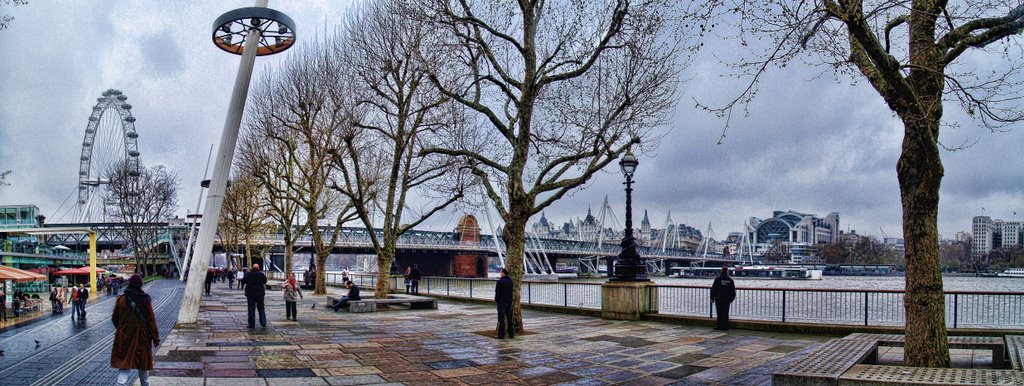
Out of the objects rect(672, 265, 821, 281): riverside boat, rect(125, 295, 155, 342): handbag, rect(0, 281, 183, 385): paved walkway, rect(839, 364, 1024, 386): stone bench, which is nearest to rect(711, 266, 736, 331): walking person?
rect(839, 364, 1024, 386): stone bench

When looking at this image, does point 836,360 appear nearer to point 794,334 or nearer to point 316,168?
point 794,334

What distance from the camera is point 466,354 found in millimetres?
11781

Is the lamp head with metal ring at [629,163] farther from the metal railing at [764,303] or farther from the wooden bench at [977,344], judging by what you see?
the wooden bench at [977,344]

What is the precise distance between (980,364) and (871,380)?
12.3 ft

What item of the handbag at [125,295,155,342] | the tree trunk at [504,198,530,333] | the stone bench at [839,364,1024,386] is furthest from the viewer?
the tree trunk at [504,198,530,333]

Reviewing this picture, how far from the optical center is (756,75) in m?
8.27

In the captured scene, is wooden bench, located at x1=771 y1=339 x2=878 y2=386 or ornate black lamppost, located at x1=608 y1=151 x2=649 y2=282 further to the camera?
ornate black lamppost, located at x1=608 y1=151 x2=649 y2=282

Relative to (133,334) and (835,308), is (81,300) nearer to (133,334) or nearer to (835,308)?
(133,334)

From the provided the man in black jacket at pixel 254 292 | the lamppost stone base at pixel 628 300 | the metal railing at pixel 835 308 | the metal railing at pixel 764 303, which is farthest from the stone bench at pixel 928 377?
the man in black jacket at pixel 254 292

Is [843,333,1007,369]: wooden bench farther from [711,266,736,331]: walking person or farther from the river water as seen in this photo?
the river water

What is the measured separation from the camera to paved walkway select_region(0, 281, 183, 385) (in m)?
9.55

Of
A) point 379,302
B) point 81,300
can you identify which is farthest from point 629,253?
point 81,300

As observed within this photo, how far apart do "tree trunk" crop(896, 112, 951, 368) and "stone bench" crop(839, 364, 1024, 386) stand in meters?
1.19

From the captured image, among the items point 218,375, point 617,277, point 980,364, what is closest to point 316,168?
point 617,277
